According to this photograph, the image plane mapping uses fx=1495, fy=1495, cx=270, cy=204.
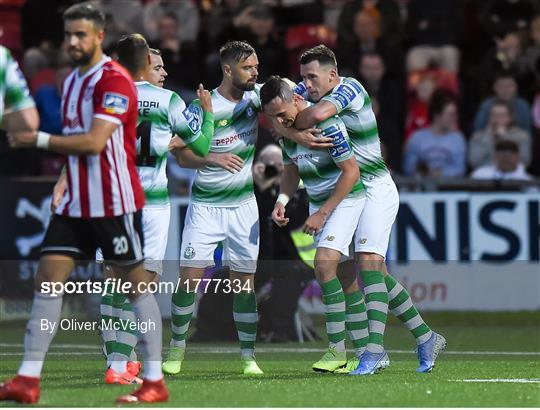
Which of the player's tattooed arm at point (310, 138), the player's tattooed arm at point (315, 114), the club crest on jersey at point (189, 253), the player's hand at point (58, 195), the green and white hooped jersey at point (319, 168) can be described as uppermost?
the player's tattooed arm at point (315, 114)

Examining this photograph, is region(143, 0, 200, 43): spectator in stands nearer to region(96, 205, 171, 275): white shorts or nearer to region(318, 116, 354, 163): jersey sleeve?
region(96, 205, 171, 275): white shorts

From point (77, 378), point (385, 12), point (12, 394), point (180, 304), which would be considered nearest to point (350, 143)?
point (180, 304)

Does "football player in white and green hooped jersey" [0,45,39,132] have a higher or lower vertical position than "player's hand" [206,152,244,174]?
higher

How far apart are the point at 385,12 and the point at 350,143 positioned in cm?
875

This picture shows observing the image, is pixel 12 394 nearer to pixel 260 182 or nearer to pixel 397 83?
pixel 260 182

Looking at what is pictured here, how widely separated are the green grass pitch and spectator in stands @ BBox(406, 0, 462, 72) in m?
4.24

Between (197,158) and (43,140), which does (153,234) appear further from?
(43,140)

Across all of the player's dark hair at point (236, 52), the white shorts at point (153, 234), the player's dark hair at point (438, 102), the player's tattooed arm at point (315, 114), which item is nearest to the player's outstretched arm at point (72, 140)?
the white shorts at point (153, 234)

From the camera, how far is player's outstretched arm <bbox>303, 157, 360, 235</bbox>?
1141cm

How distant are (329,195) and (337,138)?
56 cm

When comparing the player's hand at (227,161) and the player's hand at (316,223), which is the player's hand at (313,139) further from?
the player's hand at (227,161)

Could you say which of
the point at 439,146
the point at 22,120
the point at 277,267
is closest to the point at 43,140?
the point at 22,120

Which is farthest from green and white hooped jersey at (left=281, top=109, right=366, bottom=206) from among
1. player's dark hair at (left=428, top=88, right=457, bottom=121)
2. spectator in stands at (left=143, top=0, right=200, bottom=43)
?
spectator in stands at (left=143, top=0, right=200, bottom=43)

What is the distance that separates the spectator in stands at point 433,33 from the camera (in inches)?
782
